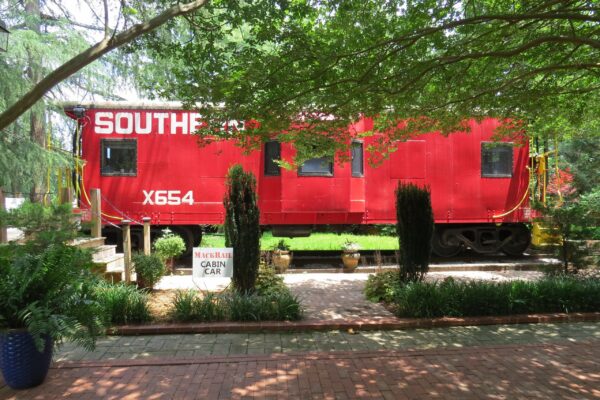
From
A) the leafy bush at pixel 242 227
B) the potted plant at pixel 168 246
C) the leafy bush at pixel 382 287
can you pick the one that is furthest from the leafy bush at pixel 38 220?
the leafy bush at pixel 382 287

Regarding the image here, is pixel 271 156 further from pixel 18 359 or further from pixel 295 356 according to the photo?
pixel 18 359

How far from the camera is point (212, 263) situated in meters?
6.50

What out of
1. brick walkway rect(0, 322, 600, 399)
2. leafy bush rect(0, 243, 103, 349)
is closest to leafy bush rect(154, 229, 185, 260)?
brick walkway rect(0, 322, 600, 399)

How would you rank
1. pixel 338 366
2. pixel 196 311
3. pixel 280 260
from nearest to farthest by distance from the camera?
1. pixel 338 366
2. pixel 196 311
3. pixel 280 260

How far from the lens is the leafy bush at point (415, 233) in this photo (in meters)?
7.37

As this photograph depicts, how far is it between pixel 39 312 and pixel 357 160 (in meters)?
7.57

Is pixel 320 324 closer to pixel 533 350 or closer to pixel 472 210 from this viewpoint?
pixel 533 350

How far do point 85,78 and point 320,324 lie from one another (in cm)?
1427

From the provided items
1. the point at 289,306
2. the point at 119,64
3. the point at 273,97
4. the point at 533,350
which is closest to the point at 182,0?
the point at 273,97

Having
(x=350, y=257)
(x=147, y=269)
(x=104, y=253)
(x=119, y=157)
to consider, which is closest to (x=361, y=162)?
(x=350, y=257)

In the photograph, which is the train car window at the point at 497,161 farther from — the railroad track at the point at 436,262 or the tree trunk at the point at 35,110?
the tree trunk at the point at 35,110

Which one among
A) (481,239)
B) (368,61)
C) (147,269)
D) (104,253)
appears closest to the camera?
(368,61)

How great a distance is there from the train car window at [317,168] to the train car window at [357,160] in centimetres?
59

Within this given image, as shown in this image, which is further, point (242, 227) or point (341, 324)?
point (242, 227)
